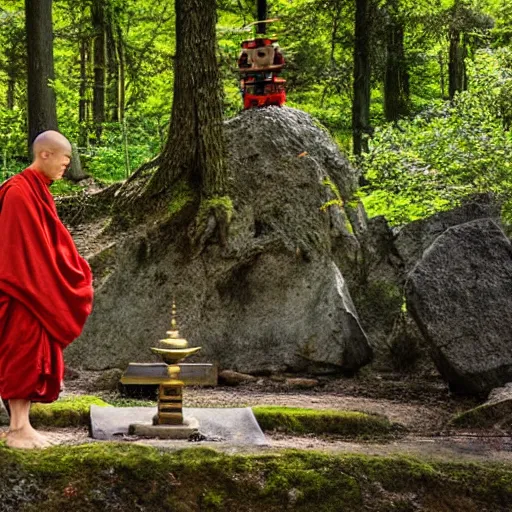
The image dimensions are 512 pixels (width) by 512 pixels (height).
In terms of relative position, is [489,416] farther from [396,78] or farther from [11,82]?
[11,82]

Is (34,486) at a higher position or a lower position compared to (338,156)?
lower

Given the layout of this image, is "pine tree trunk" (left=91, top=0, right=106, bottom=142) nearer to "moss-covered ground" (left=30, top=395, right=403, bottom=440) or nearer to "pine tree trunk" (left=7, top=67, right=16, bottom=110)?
"pine tree trunk" (left=7, top=67, right=16, bottom=110)

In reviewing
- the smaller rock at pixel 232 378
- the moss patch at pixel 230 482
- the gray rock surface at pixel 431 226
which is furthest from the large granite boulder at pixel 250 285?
the moss patch at pixel 230 482

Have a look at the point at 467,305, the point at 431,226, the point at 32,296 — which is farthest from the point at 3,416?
the point at 431,226

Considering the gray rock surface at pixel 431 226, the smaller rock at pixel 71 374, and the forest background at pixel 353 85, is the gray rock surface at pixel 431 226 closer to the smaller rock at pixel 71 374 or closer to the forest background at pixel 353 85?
the forest background at pixel 353 85

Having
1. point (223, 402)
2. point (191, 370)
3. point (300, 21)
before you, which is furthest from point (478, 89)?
point (191, 370)

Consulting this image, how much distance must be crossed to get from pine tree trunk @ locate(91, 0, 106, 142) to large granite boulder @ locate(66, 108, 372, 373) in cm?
1200

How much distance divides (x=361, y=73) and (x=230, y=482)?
13.9 metres

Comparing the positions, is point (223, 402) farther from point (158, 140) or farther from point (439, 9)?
point (158, 140)

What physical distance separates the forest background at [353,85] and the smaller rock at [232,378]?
14.7ft

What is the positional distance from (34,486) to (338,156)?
27.2 ft

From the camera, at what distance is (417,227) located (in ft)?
39.9

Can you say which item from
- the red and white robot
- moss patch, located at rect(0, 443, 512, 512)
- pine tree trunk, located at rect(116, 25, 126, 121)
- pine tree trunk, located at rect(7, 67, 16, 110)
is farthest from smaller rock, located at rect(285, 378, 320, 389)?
pine tree trunk, located at rect(116, 25, 126, 121)

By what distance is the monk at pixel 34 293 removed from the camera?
5.49 meters
